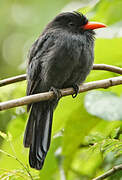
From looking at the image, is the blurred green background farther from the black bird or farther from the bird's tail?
the black bird

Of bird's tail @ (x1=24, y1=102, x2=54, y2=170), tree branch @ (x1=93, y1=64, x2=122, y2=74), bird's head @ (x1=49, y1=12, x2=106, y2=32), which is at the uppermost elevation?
tree branch @ (x1=93, y1=64, x2=122, y2=74)

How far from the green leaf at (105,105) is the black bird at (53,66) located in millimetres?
977

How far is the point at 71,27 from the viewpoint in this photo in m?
4.02

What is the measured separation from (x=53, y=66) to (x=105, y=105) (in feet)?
4.55

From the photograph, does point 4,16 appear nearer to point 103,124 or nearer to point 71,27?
point 71,27

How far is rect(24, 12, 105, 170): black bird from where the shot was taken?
11.8ft

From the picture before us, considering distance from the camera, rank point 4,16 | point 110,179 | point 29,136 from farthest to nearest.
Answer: point 4,16 < point 29,136 < point 110,179

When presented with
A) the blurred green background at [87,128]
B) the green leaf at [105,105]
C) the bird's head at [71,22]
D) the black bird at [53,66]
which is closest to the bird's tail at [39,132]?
the black bird at [53,66]

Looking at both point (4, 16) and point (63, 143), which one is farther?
point (4, 16)

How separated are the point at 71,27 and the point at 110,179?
2.13 m

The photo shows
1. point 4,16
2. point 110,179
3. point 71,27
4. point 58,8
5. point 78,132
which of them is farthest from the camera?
point 4,16

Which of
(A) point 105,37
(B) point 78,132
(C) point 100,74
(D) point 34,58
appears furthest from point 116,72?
(D) point 34,58

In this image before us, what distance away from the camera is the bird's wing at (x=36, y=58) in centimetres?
371

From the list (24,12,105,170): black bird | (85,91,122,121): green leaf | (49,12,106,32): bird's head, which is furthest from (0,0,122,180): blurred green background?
(49,12,106,32): bird's head
